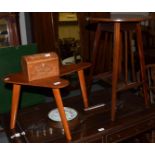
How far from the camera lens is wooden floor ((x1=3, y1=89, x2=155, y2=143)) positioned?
1334 mm

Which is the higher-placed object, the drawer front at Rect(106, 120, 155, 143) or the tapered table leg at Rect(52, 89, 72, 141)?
the tapered table leg at Rect(52, 89, 72, 141)

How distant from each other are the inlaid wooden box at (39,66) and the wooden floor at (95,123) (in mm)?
337

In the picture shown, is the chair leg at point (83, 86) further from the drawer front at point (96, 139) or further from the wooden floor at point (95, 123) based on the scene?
the drawer front at point (96, 139)

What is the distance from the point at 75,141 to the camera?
128 cm

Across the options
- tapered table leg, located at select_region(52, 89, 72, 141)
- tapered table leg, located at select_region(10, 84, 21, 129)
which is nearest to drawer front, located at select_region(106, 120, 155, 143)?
tapered table leg, located at select_region(52, 89, 72, 141)

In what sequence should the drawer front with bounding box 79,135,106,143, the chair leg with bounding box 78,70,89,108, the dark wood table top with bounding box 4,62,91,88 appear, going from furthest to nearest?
the chair leg with bounding box 78,70,89,108 < the drawer front with bounding box 79,135,106,143 < the dark wood table top with bounding box 4,62,91,88

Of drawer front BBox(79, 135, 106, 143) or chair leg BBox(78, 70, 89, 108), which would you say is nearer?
drawer front BBox(79, 135, 106, 143)

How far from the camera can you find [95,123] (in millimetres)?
1448

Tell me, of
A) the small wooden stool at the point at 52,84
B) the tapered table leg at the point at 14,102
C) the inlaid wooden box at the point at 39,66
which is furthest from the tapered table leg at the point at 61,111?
the tapered table leg at the point at 14,102

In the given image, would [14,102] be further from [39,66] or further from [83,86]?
[83,86]

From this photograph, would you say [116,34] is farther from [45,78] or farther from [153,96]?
[153,96]

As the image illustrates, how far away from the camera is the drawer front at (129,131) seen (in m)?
1.40

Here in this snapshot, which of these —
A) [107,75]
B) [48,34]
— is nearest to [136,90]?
[107,75]

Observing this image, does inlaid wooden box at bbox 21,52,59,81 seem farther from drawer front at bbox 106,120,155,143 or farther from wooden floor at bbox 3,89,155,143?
drawer front at bbox 106,120,155,143
